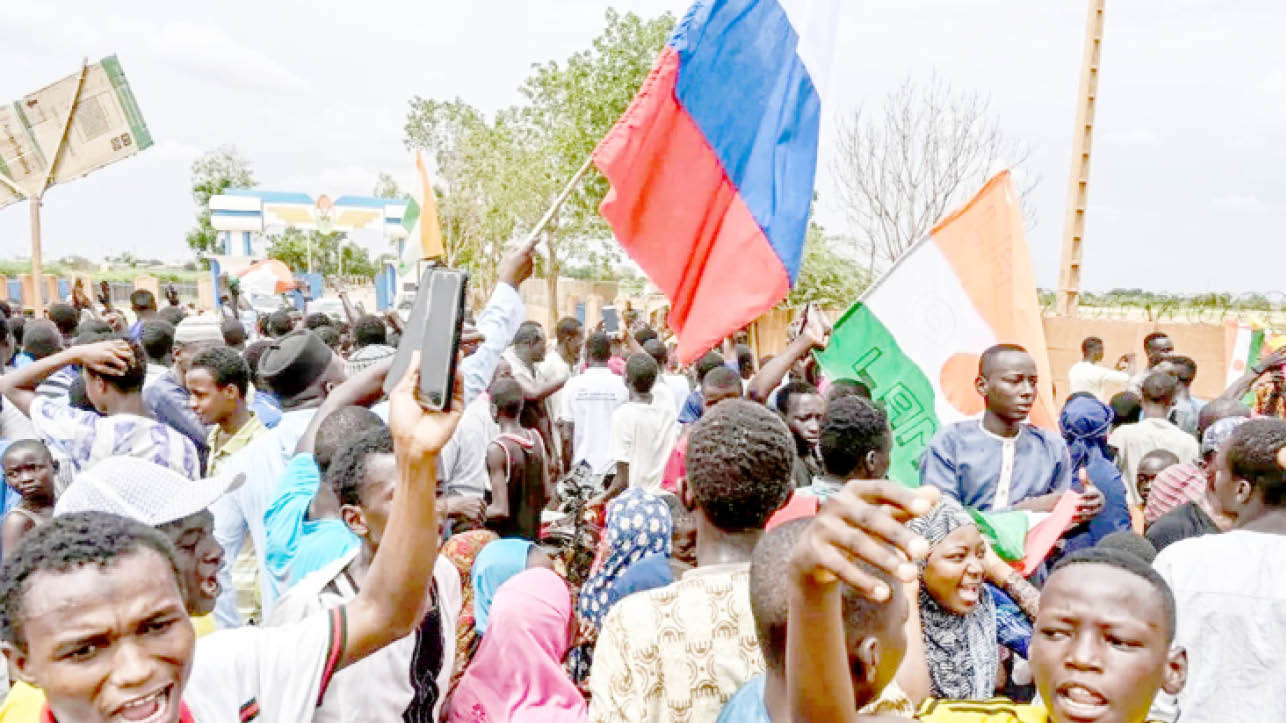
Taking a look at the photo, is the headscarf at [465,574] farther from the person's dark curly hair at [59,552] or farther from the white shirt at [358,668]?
the person's dark curly hair at [59,552]

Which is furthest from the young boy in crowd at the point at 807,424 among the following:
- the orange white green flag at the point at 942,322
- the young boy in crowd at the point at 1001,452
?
the young boy in crowd at the point at 1001,452

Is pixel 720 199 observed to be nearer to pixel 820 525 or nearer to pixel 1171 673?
pixel 1171 673

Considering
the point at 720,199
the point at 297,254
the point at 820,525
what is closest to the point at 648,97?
the point at 720,199

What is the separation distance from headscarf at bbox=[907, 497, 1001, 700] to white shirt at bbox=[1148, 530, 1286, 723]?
475 mm

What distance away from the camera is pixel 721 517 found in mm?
2367

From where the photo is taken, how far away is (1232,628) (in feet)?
9.01

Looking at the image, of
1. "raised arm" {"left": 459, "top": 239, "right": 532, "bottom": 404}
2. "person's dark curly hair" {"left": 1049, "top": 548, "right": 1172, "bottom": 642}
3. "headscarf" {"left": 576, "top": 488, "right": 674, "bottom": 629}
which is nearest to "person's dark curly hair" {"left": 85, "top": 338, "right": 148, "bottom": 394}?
"raised arm" {"left": 459, "top": 239, "right": 532, "bottom": 404}

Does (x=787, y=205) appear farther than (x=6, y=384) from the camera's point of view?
No

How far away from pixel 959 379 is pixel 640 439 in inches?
90.5

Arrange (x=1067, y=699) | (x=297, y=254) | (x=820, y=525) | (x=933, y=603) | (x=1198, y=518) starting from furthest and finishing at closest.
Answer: (x=297, y=254), (x=1198, y=518), (x=933, y=603), (x=1067, y=699), (x=820, y=525)

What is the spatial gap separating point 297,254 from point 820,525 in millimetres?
57035

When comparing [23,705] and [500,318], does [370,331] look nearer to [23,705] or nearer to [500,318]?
[500,318]

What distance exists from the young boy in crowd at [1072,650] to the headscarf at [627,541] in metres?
1.23

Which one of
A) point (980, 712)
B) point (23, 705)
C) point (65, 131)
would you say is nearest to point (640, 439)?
point (980, 712)
